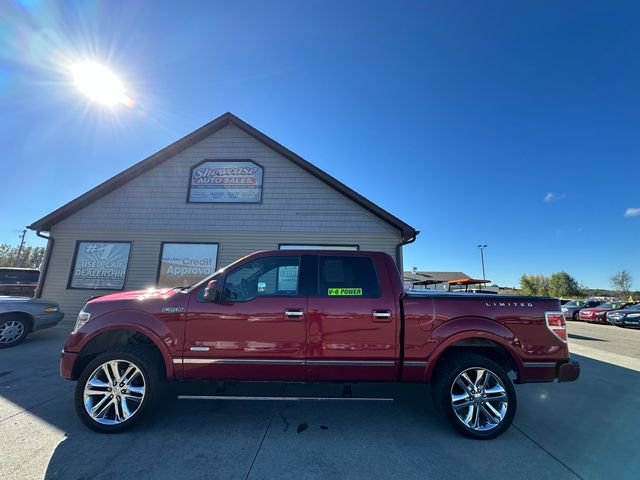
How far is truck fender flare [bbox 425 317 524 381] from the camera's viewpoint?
311cm

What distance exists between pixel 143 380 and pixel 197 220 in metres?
7.67

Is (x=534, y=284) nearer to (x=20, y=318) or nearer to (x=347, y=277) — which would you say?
(x=347, y=277)

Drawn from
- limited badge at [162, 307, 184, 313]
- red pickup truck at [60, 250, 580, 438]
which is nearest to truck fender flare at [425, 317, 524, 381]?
red pickup truck at [60, 250, 580, 438]

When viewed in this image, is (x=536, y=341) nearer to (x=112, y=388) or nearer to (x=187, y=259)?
(x=112, y=388)

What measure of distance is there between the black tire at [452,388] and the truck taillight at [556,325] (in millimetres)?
758

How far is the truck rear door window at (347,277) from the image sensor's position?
3.26 m

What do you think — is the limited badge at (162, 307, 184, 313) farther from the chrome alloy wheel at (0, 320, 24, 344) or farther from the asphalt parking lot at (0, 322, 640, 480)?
the chrome alloy wheel at (0, 320, 24, 344)

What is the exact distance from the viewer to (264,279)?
11.1 feet

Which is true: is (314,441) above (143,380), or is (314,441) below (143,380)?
below

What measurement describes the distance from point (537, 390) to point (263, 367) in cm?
454

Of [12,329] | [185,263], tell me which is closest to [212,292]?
[12,329]

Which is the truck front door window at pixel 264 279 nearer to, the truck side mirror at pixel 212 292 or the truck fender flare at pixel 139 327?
the truck side mirror at pixel 212 292

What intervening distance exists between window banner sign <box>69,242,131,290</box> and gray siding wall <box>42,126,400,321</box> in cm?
23

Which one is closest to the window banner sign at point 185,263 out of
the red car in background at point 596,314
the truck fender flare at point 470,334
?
the truck fender flare at point 470,334
